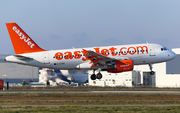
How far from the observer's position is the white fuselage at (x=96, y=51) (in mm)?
52812

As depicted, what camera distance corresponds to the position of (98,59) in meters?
52.7

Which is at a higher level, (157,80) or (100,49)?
(100,49)

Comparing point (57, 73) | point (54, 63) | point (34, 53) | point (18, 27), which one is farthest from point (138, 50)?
point (57, 73)

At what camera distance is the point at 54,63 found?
54344 mm

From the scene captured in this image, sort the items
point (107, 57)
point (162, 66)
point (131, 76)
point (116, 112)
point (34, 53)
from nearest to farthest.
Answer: point (116, 112) → point (107, 57) → point (34, 53) → point (131, 76) → point (162, 66)

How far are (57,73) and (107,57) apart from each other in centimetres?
5603

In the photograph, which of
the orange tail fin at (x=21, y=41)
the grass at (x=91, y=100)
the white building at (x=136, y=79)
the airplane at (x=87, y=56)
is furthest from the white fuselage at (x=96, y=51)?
the white building at (x=136, y=79)

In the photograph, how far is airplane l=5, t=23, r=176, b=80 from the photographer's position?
52750 millimetres

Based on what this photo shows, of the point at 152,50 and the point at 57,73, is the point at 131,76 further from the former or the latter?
the point at 152,50

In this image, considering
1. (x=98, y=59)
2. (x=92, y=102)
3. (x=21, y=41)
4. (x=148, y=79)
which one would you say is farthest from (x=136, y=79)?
(x=92, y=102)

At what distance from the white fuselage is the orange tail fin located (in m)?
1.17

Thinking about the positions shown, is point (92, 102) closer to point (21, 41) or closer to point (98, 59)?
point (98, 59)

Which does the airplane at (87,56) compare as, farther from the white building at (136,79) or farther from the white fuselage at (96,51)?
the white building at (136,79)

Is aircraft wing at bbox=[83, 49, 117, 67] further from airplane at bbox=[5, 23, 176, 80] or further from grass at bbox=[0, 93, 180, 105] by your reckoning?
grass at bbox=[0, 93, 180, 105]
